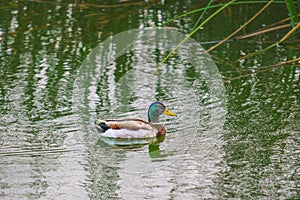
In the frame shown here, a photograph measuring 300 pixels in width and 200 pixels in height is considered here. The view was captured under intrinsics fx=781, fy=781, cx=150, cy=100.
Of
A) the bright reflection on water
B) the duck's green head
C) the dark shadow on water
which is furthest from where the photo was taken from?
the duck's green head

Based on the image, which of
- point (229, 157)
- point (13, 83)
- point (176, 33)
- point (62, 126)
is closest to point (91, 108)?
point (62, 126)

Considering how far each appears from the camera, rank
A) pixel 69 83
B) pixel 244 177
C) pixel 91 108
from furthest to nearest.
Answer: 1. pixel 69 83
2. pixel 91 108
3. pixel 244 177

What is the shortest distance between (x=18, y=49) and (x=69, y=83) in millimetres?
1559

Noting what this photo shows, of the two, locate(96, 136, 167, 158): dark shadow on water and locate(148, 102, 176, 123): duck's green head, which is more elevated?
locate(148, 102, 176, 123): duck's green head

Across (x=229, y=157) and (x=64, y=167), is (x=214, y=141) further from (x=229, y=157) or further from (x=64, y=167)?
(x=64, y=167)

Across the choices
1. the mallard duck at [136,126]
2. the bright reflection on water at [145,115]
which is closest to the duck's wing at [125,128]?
the mallard duck at [136,126]

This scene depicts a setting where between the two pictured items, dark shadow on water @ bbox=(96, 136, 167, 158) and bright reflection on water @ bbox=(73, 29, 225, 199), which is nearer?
bright reflection on water @ bbox=(73, 29, 225, 199)

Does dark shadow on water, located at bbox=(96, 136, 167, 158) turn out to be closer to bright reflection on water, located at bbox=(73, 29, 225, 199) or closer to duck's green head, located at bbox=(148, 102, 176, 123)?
bright reflection on water, located at bbox=(73, 29, 225, 199)

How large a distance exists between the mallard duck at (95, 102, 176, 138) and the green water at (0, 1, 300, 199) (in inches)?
4.8

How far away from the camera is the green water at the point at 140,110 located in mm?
6391

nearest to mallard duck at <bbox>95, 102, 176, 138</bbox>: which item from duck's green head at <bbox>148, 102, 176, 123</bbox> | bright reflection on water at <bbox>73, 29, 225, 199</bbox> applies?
duck's green head at <bbox>148, 102, 176, 123</bbox>

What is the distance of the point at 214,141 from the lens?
7.32 m

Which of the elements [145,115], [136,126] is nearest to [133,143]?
[136,126]

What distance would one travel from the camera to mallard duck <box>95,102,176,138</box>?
296 inches
